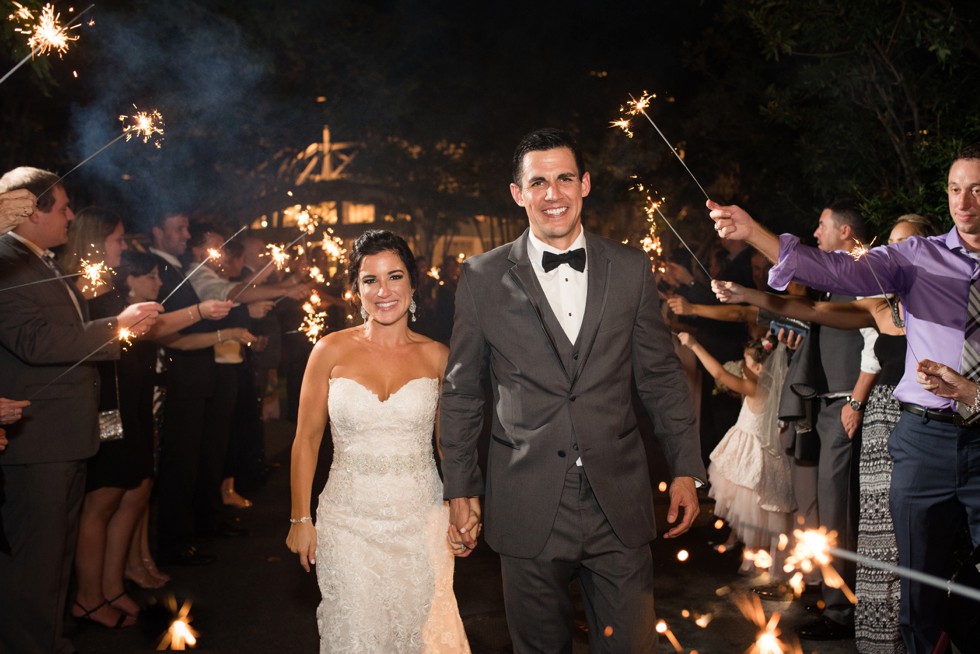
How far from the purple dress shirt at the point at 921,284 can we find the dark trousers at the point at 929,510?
152mm

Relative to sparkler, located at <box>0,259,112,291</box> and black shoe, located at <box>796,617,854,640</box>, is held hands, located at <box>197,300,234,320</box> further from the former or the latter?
black shoe, located at <box>796,617,854,640</box>

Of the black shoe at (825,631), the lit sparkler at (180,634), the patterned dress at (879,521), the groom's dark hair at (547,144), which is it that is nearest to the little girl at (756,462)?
the black shoe at (825,631)

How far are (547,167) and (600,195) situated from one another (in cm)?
2154

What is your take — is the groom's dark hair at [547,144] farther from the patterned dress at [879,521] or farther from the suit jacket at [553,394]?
the patterned dress at [879,521]

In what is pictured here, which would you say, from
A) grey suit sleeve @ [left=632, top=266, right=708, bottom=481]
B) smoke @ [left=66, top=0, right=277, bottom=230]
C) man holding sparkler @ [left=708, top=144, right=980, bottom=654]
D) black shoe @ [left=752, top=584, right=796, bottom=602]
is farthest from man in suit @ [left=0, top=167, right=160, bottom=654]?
smoke @ [left=66, top=0, right=277, bottom=230]

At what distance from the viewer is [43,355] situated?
4285 millimetres

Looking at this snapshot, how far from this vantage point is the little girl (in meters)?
6.00

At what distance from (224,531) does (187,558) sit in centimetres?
73

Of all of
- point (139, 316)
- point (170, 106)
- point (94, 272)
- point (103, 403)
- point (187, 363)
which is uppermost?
point (170, 106)

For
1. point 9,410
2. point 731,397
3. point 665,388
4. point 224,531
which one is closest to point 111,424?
point 9,410

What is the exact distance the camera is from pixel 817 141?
7.77 meters

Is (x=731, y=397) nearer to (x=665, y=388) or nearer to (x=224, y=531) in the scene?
(x=224, y=531)

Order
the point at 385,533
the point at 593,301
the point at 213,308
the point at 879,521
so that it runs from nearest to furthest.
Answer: the point at 593,301 < the point at 385,533 < the point at 879,521 < the point at 213,308

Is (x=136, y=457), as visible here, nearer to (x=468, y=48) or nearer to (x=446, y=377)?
(x=446, y=377)
